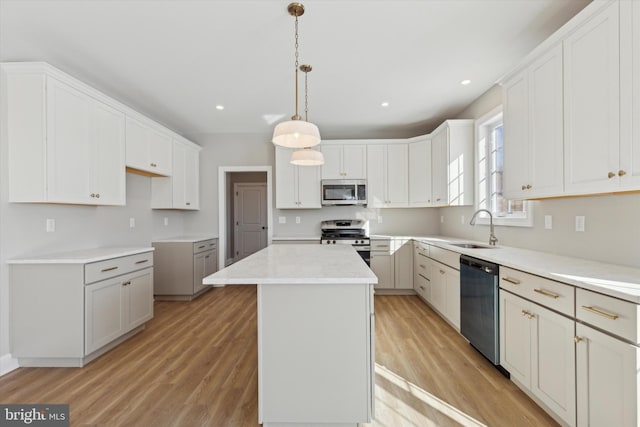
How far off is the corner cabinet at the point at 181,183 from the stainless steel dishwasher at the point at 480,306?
394cm

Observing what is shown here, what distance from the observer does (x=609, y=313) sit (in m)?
1.22

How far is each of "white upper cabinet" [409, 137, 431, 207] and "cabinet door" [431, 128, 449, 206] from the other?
0.08 m

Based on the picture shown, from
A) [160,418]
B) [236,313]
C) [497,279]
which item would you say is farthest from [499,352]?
[236,313]

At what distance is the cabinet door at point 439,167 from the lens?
3.72 metres

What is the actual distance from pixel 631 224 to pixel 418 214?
10.1ft

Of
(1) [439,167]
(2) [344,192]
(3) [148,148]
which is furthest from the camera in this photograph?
(2) [344,192]

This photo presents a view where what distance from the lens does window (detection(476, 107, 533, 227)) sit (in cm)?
302

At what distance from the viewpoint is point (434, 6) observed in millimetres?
1890

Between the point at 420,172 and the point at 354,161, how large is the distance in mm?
1046

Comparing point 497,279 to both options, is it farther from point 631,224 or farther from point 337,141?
point 337,141

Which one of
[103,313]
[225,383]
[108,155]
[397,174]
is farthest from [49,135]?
[397,174]

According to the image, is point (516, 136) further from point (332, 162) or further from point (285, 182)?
point (285, 182)

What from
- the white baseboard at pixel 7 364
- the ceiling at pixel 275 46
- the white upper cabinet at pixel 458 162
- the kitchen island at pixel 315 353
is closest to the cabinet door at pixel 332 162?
the ceiling at pixel 275 46

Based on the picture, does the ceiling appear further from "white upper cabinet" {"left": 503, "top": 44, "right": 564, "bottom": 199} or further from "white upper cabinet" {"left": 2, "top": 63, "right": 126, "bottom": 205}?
"white upper cabinet" {"left": 503, "top": 44, "right": 564, "bottom": 199}
